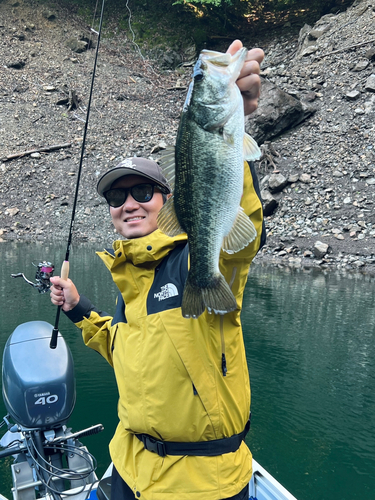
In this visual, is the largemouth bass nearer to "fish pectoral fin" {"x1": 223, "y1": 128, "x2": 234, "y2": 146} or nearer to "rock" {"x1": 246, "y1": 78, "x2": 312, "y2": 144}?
"fish pectoral fin" {"x1": 223, "y1": 128, "x2": 234, "y2": 146}

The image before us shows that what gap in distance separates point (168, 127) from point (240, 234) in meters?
25.7

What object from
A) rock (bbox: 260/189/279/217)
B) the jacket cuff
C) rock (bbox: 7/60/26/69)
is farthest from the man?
rock (bbox: 7/60/26/69)

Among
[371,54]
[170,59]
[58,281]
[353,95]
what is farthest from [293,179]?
[170,59]

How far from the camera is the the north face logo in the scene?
81.1 inches

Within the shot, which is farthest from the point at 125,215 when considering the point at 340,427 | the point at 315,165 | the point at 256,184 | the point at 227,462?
the point at 315,165

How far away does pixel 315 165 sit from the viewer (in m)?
20.5

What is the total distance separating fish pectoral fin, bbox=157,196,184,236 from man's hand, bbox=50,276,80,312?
1.28 meters

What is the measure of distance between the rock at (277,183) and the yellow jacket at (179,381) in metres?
18.4

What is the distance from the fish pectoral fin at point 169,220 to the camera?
6.04 feet

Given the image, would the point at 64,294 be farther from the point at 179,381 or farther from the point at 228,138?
the point at 228,138

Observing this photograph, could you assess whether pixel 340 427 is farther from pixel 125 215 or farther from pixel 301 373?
pixel 125 215

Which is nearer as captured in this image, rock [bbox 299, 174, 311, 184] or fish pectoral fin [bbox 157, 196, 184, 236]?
fish pectoral fin [bbox 157, 196, 184, 236]

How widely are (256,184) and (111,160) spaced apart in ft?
78.5

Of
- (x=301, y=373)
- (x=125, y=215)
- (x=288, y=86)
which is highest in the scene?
(x=288, y=86)
